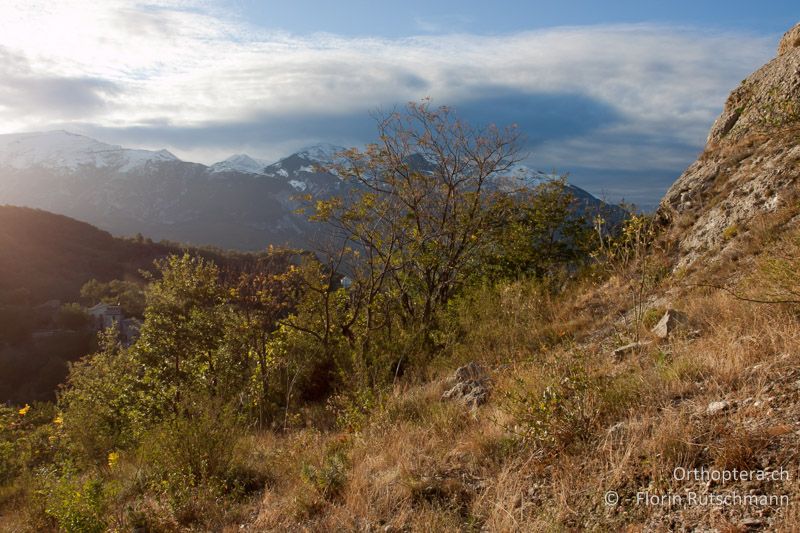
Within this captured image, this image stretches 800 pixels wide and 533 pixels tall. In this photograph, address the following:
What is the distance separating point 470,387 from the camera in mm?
5719

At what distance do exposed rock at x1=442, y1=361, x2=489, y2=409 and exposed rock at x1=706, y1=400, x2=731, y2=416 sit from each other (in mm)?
2254

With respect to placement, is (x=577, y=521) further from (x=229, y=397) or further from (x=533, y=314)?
(x=229, y=397)

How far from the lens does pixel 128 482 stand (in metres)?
5.36

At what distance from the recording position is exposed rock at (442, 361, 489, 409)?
5305mm

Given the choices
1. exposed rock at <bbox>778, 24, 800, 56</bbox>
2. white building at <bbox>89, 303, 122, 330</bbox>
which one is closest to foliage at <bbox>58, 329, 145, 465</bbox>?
exposed rock at <bbox>778, 24, 800, 56</bbox>

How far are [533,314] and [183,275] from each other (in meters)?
6.68

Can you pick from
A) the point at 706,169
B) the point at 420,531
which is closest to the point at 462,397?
the point at 420,531

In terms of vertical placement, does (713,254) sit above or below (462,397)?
above

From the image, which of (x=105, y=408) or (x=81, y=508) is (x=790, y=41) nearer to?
(x=81, y=508)

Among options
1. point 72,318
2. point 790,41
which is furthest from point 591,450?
point 72,318

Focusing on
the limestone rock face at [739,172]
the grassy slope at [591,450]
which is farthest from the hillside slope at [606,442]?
the limestone rock face at [739,172]

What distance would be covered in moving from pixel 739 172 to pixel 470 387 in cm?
800

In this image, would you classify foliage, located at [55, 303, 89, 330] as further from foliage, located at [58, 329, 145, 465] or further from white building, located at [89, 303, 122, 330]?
foliage, located at [58, 329, 145, 465]

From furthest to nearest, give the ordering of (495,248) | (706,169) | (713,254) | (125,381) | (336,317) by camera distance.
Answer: (495,248), (706,169), (336,317), (125,381), (713,254)
